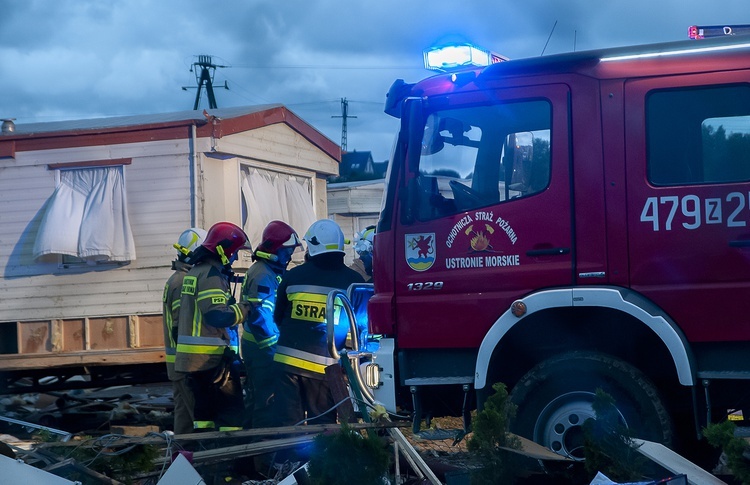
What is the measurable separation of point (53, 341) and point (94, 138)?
268cm

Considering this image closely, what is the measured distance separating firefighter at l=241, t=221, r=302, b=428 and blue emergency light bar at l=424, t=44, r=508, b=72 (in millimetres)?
2383

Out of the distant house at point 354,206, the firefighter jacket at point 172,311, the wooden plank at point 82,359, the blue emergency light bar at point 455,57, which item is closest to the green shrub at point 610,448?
the blue emergency light bar at point 455,57

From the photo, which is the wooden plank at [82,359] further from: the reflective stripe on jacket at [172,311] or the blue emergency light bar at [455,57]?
the blue emergency light bar at [455,57]

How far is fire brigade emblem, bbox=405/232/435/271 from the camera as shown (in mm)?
5965

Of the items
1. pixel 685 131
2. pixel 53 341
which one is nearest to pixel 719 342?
pixel 685 131

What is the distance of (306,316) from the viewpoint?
270 inches

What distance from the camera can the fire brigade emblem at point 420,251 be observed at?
596cm

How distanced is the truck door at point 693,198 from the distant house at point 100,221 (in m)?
6.91

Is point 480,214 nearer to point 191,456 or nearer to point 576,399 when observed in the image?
point 576,399

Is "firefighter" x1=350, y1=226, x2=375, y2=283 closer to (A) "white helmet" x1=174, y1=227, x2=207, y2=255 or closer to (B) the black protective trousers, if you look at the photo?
(A) "white helmet" x1=174, y1=227, x2=207, y2=255

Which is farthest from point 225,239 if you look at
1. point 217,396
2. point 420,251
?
point 420,251

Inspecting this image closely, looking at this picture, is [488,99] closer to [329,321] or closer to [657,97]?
[657,97]

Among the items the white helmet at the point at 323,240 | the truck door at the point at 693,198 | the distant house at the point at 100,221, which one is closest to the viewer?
the truck door at the point at 693,198

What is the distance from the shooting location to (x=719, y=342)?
5.45 meters
